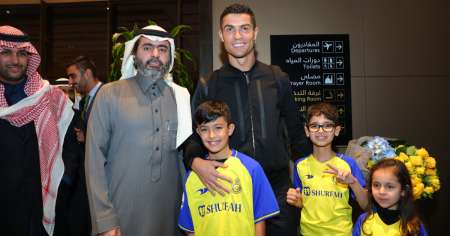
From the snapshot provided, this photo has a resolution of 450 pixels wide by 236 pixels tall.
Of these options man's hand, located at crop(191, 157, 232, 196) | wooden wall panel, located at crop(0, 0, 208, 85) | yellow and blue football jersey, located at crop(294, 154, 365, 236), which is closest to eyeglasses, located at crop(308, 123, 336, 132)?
yellow and blue football jersey, located at crop(294, 154, 365, 236)

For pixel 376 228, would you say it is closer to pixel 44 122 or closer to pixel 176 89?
pixel 176 89

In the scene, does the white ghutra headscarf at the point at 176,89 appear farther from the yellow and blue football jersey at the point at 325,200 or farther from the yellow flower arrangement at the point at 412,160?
the yellow flower arrangement at the point at 412,160

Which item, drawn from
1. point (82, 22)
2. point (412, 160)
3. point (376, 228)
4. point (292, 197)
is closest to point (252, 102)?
point (292, 197)

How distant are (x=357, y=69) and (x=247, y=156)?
307 centimetres

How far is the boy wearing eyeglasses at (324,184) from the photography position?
210 cm

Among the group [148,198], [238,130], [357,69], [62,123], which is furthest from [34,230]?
[357,69]

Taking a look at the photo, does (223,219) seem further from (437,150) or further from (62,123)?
(437,150)

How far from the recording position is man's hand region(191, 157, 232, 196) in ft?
6.01

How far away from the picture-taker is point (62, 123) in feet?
8.18

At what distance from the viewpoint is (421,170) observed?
230cm

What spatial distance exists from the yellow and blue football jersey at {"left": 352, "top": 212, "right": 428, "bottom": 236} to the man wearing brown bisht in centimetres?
187

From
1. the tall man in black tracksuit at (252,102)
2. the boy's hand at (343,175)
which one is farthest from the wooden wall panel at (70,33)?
the boy's hand at (343,175)

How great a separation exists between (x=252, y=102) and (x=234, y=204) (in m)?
0.57

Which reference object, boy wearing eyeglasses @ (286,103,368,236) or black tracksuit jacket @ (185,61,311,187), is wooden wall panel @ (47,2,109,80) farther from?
boy wearing eyeglasses @ (286,103,368,236)
